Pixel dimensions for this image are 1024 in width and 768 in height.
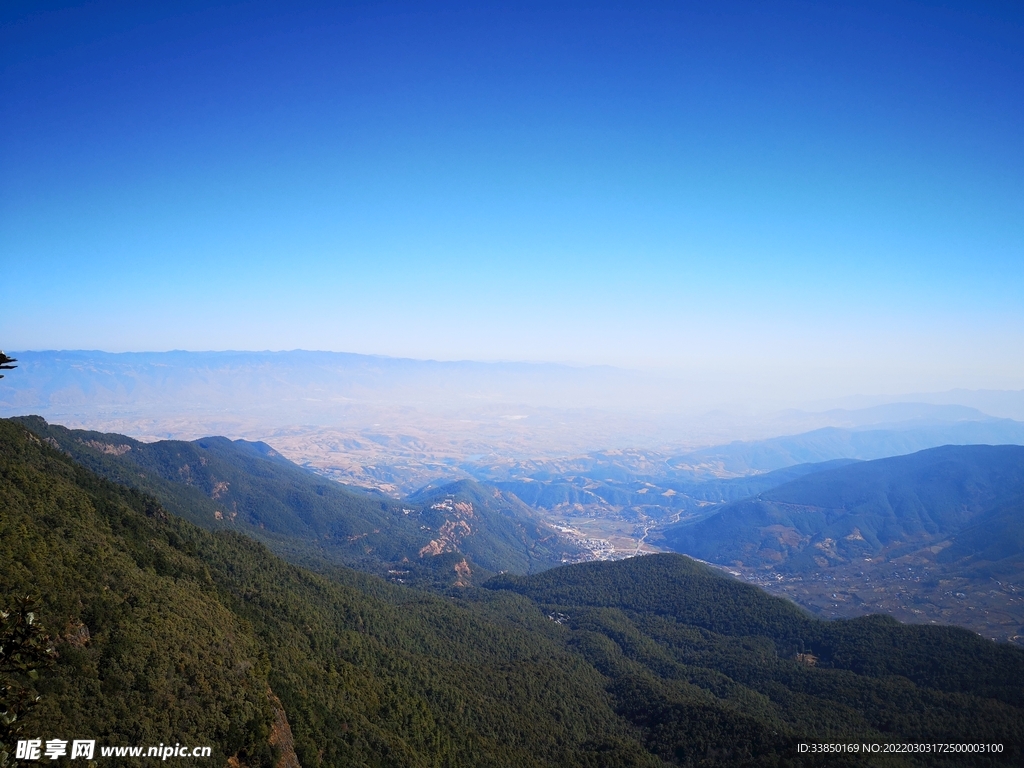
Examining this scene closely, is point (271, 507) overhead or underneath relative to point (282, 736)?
underneath

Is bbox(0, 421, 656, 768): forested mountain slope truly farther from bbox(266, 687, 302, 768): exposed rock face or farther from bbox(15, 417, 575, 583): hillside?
bbox(15, 417, 575, 583): hillside

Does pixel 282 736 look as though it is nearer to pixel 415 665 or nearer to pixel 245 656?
pixel 245 656

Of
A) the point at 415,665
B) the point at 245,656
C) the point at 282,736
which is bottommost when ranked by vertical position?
the point at 415,665

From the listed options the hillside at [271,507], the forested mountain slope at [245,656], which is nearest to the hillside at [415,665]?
the forested mountain slope at [245,656]

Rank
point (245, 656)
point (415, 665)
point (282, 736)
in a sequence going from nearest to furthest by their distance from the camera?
1. point (282, 736)
2. point (245, 656)
3. point (415, 665)

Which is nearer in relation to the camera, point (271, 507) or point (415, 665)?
point (415, 665)

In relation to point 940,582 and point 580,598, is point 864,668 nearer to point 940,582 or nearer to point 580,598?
point 580,598

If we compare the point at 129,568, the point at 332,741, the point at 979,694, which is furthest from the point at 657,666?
the point at 129,568

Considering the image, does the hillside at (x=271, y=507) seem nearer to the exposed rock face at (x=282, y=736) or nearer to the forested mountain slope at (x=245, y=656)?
the forested mountain slope at (x=245, y=656)

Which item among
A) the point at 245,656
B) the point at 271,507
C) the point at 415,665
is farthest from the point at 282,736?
the point at 271,507
